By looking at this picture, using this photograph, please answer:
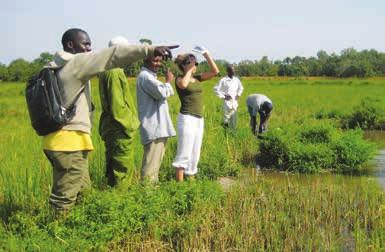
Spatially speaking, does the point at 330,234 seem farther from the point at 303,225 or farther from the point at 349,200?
the point at 349,200

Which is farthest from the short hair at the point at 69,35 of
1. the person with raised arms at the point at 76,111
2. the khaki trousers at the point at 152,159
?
the khaki trousers at the point at 152,159

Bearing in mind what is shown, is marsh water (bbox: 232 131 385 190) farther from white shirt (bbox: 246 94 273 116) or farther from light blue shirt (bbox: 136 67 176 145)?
white shirt (bbox: 246 94 273 116)

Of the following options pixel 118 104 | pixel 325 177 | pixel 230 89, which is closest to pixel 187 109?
pixel 118 104

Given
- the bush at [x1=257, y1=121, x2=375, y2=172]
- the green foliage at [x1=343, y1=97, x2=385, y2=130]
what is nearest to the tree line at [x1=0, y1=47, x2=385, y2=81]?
the green foliage at [x1=343, y1=97, x2=385, y2=130]

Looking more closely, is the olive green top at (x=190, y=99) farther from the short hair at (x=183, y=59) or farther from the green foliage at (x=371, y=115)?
the green foliage at (x=371, y=115)

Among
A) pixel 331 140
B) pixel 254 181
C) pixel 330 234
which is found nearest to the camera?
pixel 330 234

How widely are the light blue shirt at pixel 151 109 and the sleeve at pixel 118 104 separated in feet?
0.97

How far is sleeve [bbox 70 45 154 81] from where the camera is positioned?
3438 millimetres

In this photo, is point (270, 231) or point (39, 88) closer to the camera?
point (39, 88)

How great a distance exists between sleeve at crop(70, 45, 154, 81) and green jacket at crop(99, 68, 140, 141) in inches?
43.1

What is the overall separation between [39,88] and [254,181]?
3084mm

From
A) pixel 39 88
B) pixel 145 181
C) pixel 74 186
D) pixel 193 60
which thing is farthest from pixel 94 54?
pixel 193 60

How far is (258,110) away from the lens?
402 inches

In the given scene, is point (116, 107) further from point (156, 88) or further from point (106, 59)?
point (106, 59)
